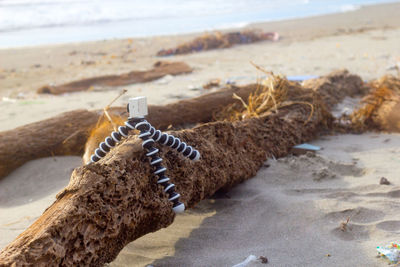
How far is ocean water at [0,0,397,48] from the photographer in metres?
15.6

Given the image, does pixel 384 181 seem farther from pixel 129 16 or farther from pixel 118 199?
pixel 129 16

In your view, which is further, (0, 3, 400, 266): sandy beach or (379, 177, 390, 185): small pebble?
(379, 177, 390, 185): small pebble

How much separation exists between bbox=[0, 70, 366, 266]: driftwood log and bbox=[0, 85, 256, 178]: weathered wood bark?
122cm

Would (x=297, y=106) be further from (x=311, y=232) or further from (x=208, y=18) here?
(x=208, y=18)

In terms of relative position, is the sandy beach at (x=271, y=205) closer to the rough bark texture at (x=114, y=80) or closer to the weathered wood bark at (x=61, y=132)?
the weathered wood bark at (x=61, y=132)

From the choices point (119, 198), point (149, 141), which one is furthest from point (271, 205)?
point (119, 198)

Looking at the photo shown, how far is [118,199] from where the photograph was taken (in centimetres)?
217

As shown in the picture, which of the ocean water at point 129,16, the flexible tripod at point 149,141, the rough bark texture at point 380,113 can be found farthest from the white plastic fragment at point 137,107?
the ocean water at point 129,16

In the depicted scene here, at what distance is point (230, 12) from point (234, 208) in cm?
1864

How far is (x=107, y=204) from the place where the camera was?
2123 mm

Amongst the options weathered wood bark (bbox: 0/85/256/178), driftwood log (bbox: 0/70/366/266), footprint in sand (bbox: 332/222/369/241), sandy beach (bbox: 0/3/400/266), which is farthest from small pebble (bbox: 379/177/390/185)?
weathered wood bark (bbox: 0/85/256/178)

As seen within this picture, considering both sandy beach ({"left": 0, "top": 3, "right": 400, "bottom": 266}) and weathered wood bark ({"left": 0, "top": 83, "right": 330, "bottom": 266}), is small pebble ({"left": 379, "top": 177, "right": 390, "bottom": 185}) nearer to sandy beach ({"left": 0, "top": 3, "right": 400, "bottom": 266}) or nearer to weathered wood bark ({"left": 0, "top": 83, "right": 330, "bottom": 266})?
sandy beach ({"left": 0, "top": 3, "right": 400, "bottom": 266})

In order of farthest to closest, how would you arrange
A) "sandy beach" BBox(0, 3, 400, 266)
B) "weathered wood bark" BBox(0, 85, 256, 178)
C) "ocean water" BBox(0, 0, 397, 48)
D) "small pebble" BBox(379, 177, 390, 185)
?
"ocean water" BBox(0, 0, 397, 48) → "weathered wood bark" BBox(0, 85, 256, 178) → "small pebble" BBox(379, 177, 390, 185) → "sandy beach" BBox(0, 3, 400, 266)

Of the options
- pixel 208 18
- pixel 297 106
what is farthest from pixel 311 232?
pixel 208 18
